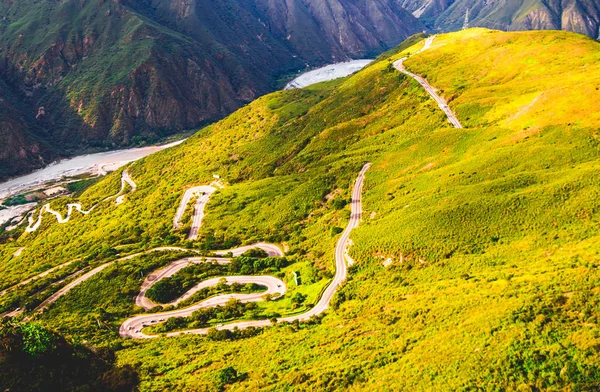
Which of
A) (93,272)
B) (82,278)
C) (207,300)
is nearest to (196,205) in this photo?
(93,272)

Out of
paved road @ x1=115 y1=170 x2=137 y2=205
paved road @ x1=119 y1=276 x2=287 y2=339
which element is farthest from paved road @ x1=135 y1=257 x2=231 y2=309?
paved road @ x1=115 y1=170 x2=137 y2=205

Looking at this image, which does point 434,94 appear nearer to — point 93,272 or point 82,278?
point 93,272

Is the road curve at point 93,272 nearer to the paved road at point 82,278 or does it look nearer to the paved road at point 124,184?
the paved road at point 82,278

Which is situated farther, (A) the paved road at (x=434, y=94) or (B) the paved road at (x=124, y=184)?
(B) the paved road at (x=124, y=184)

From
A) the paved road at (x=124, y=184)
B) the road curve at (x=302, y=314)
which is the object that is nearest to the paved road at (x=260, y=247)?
the road curve at (x=302, y=314)

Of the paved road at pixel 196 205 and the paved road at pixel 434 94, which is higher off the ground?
the paved road at pixel 434 94

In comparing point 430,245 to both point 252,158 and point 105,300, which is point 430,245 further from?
point 252,158

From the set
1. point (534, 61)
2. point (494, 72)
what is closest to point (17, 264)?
point (494, 72)
